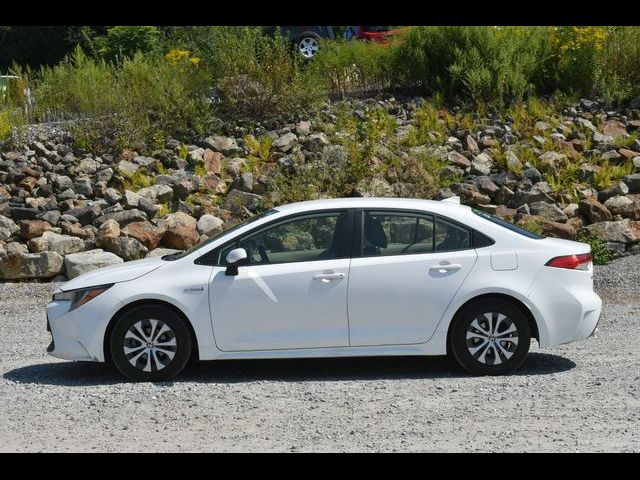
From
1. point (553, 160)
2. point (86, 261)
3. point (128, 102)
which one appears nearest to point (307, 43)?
point (128, 102)

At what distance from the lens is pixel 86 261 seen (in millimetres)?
13820

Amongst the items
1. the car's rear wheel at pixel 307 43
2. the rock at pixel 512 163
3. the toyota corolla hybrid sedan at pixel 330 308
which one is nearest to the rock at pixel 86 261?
the toyota corolla hybrid sedan at pixel 330 308

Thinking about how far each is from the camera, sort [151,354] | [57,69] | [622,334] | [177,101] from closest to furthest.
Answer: [151,354], [622,334], [177,101], [57,69]

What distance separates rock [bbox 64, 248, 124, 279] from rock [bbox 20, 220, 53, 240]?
2.62 ft

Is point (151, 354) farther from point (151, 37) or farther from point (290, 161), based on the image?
point (151, 37)

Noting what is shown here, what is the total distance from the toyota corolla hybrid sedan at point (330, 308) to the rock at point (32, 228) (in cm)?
597

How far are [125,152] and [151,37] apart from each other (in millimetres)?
6599

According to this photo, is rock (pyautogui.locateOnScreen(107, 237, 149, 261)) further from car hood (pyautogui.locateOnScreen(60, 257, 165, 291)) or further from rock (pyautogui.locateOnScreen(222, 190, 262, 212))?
car hood (pyautogui.locateOnScreen(60, 257, 165, 291))

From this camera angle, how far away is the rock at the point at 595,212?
49.0 feet

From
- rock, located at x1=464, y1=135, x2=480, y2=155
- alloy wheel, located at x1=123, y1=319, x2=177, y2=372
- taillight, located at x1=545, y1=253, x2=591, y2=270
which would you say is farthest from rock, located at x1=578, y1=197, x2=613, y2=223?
alloy wheel, located at x1=123, y1=319, x2=177, y2=372

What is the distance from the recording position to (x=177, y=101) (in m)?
17.6

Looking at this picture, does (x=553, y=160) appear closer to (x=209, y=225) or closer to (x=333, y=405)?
(x=209, y=225)

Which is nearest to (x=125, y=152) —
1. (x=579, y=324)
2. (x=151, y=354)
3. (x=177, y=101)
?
(x=177, y=101)

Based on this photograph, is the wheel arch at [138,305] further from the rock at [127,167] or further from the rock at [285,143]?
the rock at [285,143]
